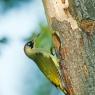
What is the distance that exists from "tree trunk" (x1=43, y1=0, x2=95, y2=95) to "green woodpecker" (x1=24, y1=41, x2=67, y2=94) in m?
0.04

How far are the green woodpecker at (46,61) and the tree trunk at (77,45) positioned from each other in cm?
4

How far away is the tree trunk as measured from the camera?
1.41 m

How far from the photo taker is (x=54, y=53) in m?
1.57

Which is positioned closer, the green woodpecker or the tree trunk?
the tree trunk

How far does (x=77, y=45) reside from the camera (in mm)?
1446

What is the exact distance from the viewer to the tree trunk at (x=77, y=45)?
141cm

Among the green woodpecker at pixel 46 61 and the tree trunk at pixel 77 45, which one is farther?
the green woodpecker at pixel 46 61

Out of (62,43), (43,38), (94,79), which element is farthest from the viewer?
(43,38)

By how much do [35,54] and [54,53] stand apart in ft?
0.25

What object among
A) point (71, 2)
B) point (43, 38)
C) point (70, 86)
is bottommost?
point (70, 86)

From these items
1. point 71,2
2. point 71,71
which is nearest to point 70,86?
point 71,71

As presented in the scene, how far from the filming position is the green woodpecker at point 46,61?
1.56 meters

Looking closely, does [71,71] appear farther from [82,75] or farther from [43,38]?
[43,38]

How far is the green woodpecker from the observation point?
1558mm
